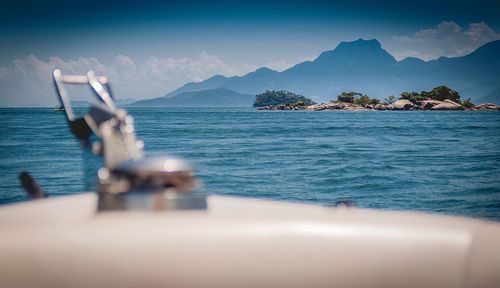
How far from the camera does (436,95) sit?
254 feet

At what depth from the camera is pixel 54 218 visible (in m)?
1.06

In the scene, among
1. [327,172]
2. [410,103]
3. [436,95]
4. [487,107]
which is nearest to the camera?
[327,172]

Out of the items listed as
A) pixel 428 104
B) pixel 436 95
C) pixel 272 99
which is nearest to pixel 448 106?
pixel 428 104

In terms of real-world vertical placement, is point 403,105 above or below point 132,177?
below

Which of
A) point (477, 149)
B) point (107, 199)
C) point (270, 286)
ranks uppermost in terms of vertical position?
point (107, 199)

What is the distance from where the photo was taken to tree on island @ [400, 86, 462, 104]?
74.7m

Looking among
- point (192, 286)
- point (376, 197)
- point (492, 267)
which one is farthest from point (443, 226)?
point (376, 197)

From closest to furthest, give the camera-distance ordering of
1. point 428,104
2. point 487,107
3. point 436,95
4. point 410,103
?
point 428,104, point 487,107, point 410,103, point 436,95

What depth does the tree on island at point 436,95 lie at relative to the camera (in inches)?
2940

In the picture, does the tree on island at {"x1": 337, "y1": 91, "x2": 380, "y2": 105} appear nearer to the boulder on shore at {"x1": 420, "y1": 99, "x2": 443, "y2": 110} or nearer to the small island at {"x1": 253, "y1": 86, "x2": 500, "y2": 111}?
the small island at {"x1": 253, "y1": 86, "x2": 500, "y2": 111}

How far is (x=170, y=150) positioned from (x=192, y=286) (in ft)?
61.7

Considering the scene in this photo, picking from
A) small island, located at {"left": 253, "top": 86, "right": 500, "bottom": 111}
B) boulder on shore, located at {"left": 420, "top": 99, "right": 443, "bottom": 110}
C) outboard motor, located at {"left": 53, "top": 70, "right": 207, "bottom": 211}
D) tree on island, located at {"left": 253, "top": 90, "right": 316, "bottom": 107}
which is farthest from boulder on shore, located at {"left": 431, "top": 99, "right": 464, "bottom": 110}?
outboard motor, located at {"left": 53, "top": 70, "right": 207, "bottom": 211}

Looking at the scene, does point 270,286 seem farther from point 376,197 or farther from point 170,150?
point 170,150

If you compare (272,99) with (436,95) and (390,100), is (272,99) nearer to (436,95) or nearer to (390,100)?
(390,100)
